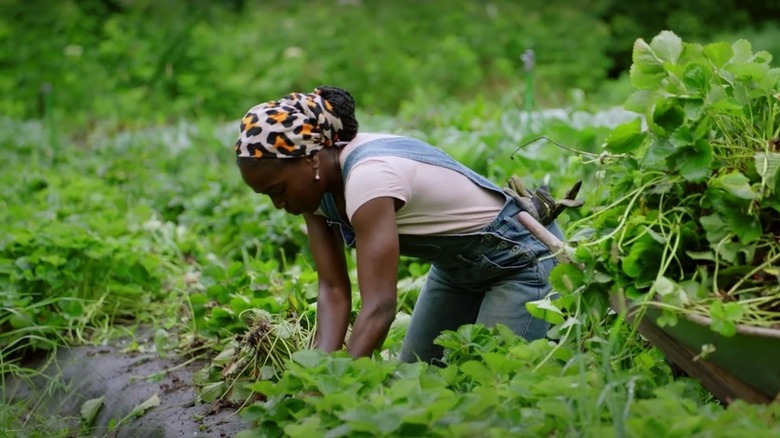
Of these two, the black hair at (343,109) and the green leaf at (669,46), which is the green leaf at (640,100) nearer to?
the green leaf at (669,46)

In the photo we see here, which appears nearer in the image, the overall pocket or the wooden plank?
the wooden plank

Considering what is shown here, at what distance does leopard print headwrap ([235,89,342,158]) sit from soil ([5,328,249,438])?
776mm

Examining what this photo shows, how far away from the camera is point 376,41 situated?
11578mm

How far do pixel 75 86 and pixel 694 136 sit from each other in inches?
400

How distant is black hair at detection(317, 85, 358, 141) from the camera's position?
2.68 metres

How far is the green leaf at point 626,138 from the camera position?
7.49 feet

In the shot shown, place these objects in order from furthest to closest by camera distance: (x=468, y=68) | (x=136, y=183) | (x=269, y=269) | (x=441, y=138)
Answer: (x=468, y=68), (x=136, y=183), (x=441, y=138), (x=269, y=269)

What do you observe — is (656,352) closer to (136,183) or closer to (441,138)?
(441,138)

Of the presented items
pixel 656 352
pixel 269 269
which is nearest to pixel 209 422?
pixel 269 269

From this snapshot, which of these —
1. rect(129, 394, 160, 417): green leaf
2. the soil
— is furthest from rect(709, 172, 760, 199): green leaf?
rect(129, 394, 160, 417): green leaf

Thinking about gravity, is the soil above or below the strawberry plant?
below

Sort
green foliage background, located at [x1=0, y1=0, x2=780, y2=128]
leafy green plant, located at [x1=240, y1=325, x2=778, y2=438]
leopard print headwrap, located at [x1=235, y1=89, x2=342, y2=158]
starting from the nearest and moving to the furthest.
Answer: leafy green plant, located at [x1=240, y1=325, x2=778, y2=438] < leopard print headwrap, located at [x1=235, y1=89, x2=342, y2=158] < green foliage background, located at [x1=0, y1=0, x2=780, y2=128]

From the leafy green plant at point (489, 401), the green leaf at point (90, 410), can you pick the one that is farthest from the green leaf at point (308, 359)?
the green leaf at point (90, 410)

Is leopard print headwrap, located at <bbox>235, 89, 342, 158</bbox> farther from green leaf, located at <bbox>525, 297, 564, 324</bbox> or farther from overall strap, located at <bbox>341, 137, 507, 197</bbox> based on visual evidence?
green leaf, located at <bbox>525, 297, 564, 324</bbox>
